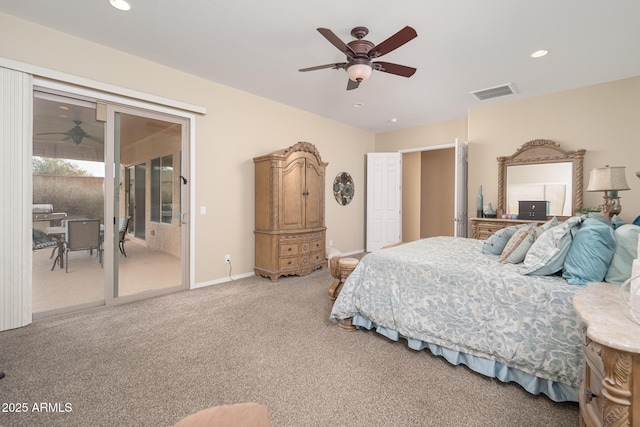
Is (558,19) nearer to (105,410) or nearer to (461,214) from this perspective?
(461,214)

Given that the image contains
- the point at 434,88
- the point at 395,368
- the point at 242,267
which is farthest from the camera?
the point at 242,267

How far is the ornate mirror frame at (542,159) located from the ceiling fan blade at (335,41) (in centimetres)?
347

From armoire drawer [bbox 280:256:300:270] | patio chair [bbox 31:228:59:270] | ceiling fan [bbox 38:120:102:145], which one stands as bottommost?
armoire drawer [bbox 280:256:300:270]

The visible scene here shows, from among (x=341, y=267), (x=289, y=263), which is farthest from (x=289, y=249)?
(x=341, y=267)

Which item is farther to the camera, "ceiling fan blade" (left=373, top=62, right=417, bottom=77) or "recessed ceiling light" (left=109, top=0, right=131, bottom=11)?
"ceiling fan blade" (left=373, top=62, right=417, bottom=77)

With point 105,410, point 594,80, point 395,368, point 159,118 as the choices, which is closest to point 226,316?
point 105,410

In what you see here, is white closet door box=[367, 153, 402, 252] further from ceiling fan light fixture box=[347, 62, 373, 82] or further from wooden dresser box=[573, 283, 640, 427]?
wooden dresser box=[573, 283, 640, 427]

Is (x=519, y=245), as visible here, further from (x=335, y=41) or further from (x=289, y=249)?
(x=289, y=249)

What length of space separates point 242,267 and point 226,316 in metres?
1.51

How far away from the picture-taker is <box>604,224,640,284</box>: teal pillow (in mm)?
1551

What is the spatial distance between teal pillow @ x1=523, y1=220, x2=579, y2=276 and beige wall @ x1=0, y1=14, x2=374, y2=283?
144 inches

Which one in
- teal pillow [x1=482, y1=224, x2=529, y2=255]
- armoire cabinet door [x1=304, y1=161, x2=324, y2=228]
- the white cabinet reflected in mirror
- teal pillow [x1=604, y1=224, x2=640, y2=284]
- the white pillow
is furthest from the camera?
armoire cabinet door [x1=304, y1=161, x2=324, y2=228]

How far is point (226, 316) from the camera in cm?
297

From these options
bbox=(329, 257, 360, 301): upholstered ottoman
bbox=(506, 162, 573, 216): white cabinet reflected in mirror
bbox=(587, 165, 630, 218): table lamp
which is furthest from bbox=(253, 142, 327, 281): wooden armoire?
→ bbox=(587, 165, 630, 218): table lamp
